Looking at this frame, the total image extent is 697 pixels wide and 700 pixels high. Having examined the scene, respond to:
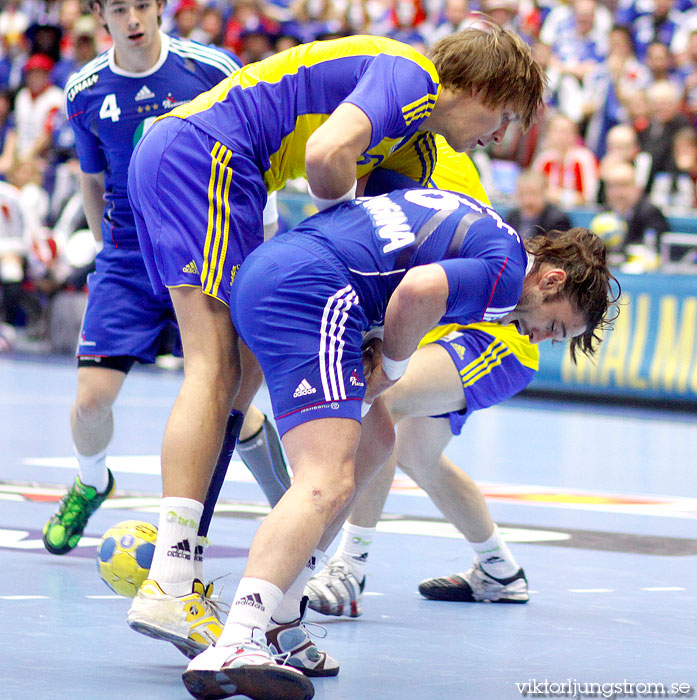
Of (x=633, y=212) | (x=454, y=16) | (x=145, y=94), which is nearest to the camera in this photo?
(x=145, y=94)

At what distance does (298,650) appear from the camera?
11.5ft

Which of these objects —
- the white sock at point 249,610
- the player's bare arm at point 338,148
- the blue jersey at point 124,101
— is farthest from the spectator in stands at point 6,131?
the white sock at point 249,610

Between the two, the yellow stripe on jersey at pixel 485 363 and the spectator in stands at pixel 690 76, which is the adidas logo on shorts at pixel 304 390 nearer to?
the yellow stripe on jersey at pixel 485 363

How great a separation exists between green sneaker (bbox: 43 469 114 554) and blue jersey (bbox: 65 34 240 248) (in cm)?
102

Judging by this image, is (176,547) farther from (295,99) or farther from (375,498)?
(295,99)

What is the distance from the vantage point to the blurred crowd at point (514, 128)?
12.0m

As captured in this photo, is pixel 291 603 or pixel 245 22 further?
pixel 245 22

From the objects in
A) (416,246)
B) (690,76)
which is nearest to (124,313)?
(416,246)

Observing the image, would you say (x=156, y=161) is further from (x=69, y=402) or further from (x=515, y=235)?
(x=69, y=402)

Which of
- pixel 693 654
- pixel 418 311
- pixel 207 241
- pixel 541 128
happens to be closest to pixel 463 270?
pixel 418 311

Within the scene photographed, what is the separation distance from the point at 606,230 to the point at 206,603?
8.29 metres

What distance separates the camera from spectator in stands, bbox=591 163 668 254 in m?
11.2

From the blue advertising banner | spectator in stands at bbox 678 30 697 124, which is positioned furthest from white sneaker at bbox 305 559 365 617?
spectator in stands at bbox 678 30 697 124

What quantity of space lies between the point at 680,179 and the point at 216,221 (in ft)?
29.9
